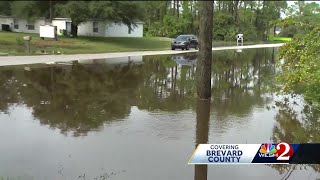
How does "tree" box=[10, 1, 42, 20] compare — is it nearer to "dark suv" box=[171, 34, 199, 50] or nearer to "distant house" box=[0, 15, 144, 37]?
"distant house" box=[0, 15, 144, 37]

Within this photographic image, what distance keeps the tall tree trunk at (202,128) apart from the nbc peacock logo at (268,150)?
1406mm

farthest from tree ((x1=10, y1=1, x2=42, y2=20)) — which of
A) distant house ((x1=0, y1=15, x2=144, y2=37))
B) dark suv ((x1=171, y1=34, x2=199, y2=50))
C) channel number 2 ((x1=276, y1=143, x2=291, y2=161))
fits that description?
dark suv ((x1=171, y1=34, x2=199, y2=50))

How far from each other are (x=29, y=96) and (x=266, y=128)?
24.2ft

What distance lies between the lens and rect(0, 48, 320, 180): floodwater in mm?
6633

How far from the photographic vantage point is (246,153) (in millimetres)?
5055

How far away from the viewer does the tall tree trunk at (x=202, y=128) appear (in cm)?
636

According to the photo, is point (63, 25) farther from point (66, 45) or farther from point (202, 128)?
point (66, 45)

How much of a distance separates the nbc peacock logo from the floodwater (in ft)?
4.67

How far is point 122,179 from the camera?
6129mm

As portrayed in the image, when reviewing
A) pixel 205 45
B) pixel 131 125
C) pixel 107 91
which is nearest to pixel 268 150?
pixel 131 125

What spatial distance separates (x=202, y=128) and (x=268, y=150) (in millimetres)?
4346

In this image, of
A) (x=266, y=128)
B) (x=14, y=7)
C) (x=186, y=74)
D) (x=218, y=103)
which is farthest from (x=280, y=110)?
(x=14, y=7)

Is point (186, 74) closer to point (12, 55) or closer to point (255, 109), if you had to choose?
point (255, 109)

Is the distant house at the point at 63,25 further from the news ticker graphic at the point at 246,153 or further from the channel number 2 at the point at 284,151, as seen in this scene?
the channel number 2 at the point at 284,151
